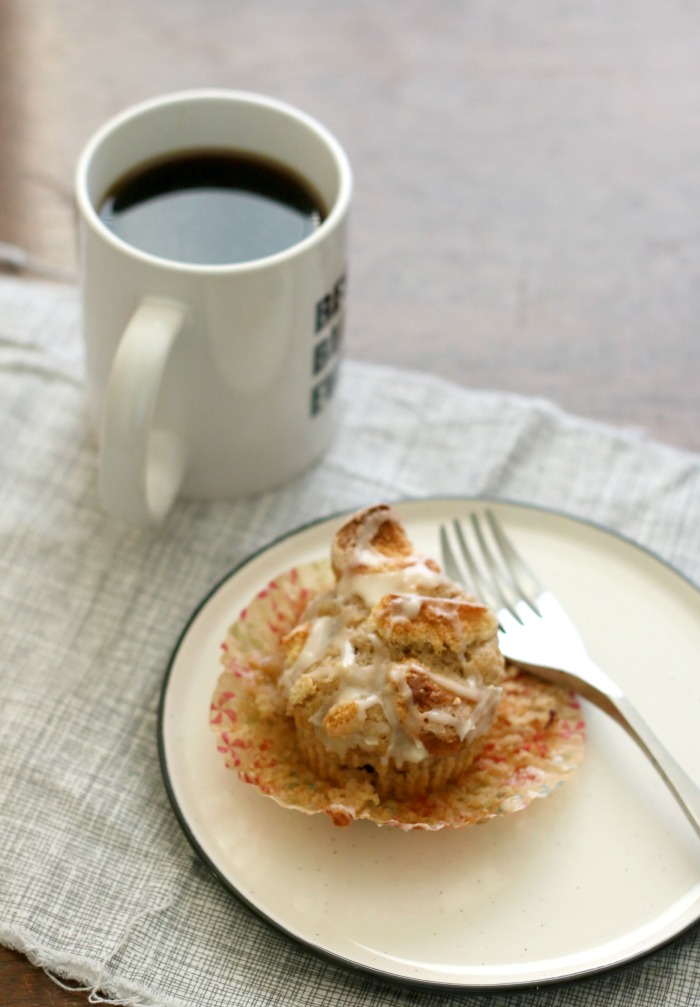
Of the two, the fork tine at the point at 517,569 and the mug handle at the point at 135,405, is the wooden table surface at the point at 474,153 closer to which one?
the fork tine at the point at 517,569

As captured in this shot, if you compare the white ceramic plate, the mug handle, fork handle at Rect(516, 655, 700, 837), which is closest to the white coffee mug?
the mug handle

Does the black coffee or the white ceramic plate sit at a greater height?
the black coffee

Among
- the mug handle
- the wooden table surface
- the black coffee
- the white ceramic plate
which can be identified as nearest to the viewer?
the white ceramic plate

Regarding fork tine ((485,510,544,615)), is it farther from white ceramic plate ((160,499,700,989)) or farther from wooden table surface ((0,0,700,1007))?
wooden table surface ((0,0,700,1007))

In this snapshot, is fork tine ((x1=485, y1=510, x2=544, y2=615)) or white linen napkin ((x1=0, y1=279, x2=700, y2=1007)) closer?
white linen napkin ((x1=0, y1=279, x2=700, y2=1007))

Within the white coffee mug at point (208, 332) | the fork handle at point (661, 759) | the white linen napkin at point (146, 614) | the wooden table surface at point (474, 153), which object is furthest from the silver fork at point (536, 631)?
the wooden table surface at point (474, 153)

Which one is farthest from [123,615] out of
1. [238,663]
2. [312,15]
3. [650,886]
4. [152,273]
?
[312,15]

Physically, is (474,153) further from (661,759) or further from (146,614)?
(661,759)

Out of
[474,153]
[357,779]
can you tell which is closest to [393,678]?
[357,779]
